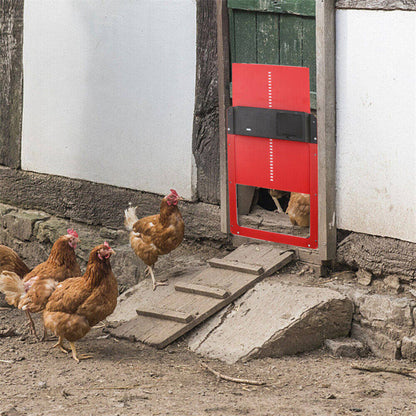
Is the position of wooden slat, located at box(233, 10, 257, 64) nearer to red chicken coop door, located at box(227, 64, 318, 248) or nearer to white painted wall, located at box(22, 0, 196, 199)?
red chicken coop door, located at box(227, 64, 318, 248)

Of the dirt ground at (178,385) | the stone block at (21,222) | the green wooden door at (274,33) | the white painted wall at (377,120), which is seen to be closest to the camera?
the dirt ground at (178,385)

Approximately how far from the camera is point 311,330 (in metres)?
5.77

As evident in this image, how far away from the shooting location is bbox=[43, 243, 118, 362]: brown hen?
5.55m

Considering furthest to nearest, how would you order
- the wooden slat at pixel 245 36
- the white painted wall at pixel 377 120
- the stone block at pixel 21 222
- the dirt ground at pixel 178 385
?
1. the stone block at pixel 21 222
2. the wooden slat at pixel 245 36
3. the white painted wall at pixel 377 120
4. the dirt ground at pixel 178 385

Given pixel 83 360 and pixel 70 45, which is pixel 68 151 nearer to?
pixel 70 45

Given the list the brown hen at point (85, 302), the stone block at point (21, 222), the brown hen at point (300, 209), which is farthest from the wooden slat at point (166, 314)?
the stone block at point (21, 222)

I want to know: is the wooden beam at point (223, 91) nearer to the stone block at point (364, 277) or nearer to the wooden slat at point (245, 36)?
the wooden slat at point (245, 36)

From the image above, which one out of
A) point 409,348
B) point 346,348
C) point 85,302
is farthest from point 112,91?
point 409,348

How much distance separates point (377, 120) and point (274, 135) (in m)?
0.95

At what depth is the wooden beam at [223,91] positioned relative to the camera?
6570 mm

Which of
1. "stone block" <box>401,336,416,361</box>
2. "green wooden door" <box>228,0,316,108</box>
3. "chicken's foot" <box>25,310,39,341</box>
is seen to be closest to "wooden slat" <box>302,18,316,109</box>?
"green wooden door" <box>228,0,316,108</box>

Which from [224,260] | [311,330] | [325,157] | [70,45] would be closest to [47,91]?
[70,45]

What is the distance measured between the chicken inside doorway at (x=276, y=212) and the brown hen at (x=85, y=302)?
1.70m

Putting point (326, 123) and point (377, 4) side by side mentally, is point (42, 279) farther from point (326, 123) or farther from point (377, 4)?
point (377, 4)
